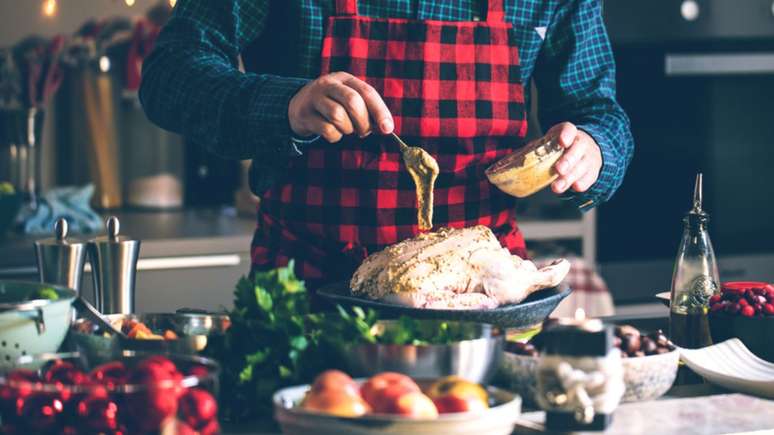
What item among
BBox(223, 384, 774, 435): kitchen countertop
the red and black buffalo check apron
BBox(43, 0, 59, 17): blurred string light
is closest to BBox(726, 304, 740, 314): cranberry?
BBox(223, 384, 774, 435): kitchen countertop

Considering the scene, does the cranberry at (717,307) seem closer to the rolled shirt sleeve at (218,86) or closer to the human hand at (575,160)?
the human hand at (575,160)

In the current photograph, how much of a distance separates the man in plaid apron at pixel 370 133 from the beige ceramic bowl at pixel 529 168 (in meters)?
0.10

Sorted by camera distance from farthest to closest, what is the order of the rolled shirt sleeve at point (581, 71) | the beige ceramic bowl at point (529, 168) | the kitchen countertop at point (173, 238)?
the kitchen countertop at point (173, 238) < the rolled shirt sleeve at point (581, 71) < the beige ceramic bowl at point (529, 168)

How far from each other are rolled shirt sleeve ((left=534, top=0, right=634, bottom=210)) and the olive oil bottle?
1.49 ft

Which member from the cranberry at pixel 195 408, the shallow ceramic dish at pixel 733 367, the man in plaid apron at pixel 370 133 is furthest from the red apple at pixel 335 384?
the man in plaid apron at pixel 370 133

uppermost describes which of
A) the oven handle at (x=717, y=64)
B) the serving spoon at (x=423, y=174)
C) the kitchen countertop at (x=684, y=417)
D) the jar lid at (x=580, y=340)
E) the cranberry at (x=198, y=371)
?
the oven handle at (x=717, y=64)

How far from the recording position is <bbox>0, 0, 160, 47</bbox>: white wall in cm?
325

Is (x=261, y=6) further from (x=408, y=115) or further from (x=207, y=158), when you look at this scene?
(x=207, y=158)

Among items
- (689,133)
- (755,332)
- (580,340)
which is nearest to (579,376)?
(580,340)

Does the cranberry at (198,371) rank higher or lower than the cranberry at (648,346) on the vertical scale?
higher

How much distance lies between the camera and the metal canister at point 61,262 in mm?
1526

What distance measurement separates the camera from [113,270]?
158 cm

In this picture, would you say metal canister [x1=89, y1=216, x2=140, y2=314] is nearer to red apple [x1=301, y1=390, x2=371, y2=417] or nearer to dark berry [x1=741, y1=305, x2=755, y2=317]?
red apple [x1=301, y1=390, x2=371, y2=417]

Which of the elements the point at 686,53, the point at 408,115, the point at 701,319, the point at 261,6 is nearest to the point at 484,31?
the point at 408,115
